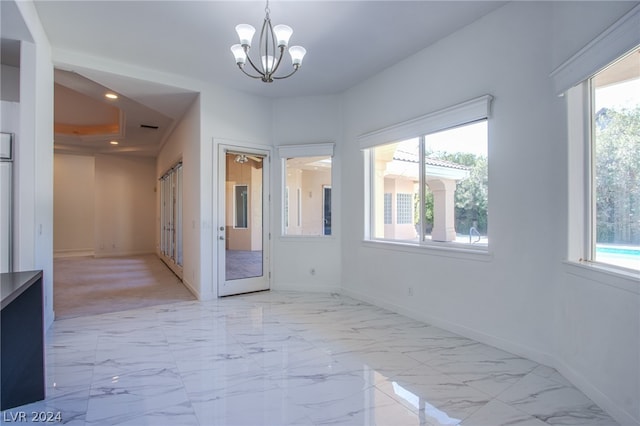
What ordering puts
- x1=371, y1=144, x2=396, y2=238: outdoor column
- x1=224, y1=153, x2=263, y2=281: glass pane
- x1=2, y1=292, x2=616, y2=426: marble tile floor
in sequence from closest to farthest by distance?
x1=2, y1=292, x2=616, y2=426: marble tile floor, x1=371, y1=144, x2=396, y2=238: outdoor column, x1=224, y1=153, x2=263, y2=281: glass pane

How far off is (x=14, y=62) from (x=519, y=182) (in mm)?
5078

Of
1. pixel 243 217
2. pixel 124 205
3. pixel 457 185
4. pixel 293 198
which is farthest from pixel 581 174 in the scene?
pixel 124 205

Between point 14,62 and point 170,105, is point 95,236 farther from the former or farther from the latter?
point 14,62

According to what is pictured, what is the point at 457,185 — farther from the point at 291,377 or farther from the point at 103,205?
the point at 103,205

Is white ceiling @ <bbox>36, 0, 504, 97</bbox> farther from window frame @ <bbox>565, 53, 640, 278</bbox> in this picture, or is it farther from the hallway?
the hallway

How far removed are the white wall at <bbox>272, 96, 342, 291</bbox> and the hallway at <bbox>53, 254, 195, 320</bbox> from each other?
1.51 meters

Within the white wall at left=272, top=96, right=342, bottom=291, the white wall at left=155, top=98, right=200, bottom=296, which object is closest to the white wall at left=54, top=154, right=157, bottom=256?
the white wall at left=155, top=98, right=200, bottom=296

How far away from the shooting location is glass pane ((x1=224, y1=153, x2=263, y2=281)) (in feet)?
16.4

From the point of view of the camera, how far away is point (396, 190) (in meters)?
4.37

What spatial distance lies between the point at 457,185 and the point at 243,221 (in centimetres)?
Result: 314

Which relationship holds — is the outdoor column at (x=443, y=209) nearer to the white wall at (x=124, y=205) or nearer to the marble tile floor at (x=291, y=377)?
the marble tile floor at (x=291, y=377)

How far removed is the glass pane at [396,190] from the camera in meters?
4.03

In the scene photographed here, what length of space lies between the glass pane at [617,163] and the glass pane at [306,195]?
3380mm

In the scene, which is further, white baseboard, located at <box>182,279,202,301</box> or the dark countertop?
white baseboard, located at <box>182,279,202,301</box>
